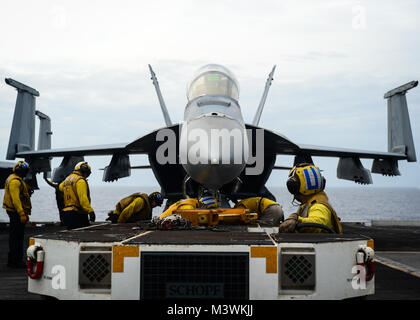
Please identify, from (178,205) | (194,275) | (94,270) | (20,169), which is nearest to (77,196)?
(20,169)

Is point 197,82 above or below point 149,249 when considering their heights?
above

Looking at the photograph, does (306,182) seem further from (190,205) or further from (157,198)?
(157,198)

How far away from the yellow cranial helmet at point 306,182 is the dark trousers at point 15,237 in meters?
5.74

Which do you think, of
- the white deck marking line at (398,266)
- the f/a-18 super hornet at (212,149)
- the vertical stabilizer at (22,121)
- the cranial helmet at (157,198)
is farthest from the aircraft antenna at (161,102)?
the cranial helmet at (157,198)

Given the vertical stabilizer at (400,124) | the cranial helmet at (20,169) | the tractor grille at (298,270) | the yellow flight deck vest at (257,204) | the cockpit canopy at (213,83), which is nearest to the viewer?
the tractor grille at (298,270)

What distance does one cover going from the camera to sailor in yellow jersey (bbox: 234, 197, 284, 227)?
5.54 metres

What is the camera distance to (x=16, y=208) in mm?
→ 8078

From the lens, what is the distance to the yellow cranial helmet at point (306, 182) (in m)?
4.20

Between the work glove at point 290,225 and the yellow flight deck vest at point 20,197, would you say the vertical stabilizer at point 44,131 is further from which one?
the work glove at point 290,225

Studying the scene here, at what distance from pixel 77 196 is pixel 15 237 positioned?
1.65m
